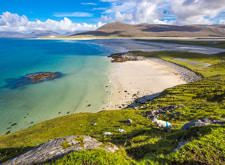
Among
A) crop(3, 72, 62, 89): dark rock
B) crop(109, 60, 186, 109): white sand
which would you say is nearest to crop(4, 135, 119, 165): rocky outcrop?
crop(109, 60, 186, 109): white sand

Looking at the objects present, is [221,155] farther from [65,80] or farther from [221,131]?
[65,80]

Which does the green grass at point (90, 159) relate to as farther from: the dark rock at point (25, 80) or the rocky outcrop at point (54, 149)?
the dark rock at point (25, 80)

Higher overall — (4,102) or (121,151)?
(121,151)

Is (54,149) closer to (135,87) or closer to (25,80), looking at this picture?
(135,87)

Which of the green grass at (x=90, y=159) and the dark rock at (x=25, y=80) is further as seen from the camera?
the dark rock at (x=25, y=80)

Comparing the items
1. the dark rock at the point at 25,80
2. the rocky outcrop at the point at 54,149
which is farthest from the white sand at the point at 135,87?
the dark rock at the point at 25,80

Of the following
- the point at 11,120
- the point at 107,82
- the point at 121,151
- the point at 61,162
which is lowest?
the point at 11,120

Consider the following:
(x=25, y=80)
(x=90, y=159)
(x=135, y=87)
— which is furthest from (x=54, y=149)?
(x=25, y=80)

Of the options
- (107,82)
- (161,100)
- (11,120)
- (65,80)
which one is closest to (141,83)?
(107,82)

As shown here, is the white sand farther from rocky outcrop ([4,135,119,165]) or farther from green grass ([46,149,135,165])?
green grass ([46,149,135,165])
